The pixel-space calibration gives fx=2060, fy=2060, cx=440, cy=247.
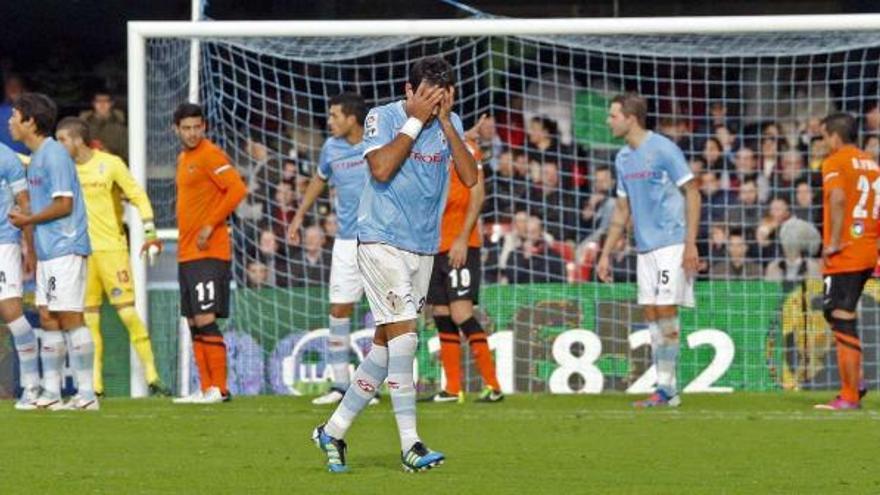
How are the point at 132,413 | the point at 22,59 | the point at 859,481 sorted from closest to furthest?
the point at 859,481, the point at 132,413, the point at 22,59

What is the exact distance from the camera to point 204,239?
49.3ft

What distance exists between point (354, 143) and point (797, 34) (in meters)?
4.46

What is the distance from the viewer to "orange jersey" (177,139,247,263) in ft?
49.4

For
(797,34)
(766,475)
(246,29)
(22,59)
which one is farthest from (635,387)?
(22,59)

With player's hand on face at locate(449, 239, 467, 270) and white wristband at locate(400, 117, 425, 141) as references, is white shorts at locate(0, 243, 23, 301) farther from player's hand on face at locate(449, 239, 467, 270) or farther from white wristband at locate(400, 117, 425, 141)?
white wristband at locate(400, 117, 425, 141)

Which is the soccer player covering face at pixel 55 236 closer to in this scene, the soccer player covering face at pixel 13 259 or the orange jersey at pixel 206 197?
the soccer player covering face at pixel 13 259

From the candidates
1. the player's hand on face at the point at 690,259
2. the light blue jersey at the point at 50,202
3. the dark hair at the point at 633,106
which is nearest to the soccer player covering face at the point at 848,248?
the player's hand on face at the point at 690,259

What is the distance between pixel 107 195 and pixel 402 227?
6.81 metres

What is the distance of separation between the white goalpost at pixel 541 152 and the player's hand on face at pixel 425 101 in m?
7.05

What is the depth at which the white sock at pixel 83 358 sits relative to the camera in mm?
14406

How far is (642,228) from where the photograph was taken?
1495 centimetres

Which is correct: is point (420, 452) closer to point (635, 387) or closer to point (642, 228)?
point (642, 228)

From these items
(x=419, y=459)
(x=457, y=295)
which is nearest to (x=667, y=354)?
(x=457, y=295)

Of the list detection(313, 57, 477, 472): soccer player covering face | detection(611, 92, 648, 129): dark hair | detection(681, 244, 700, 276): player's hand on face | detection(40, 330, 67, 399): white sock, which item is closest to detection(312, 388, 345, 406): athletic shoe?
detection(40, 330, 67, 399): white sock
